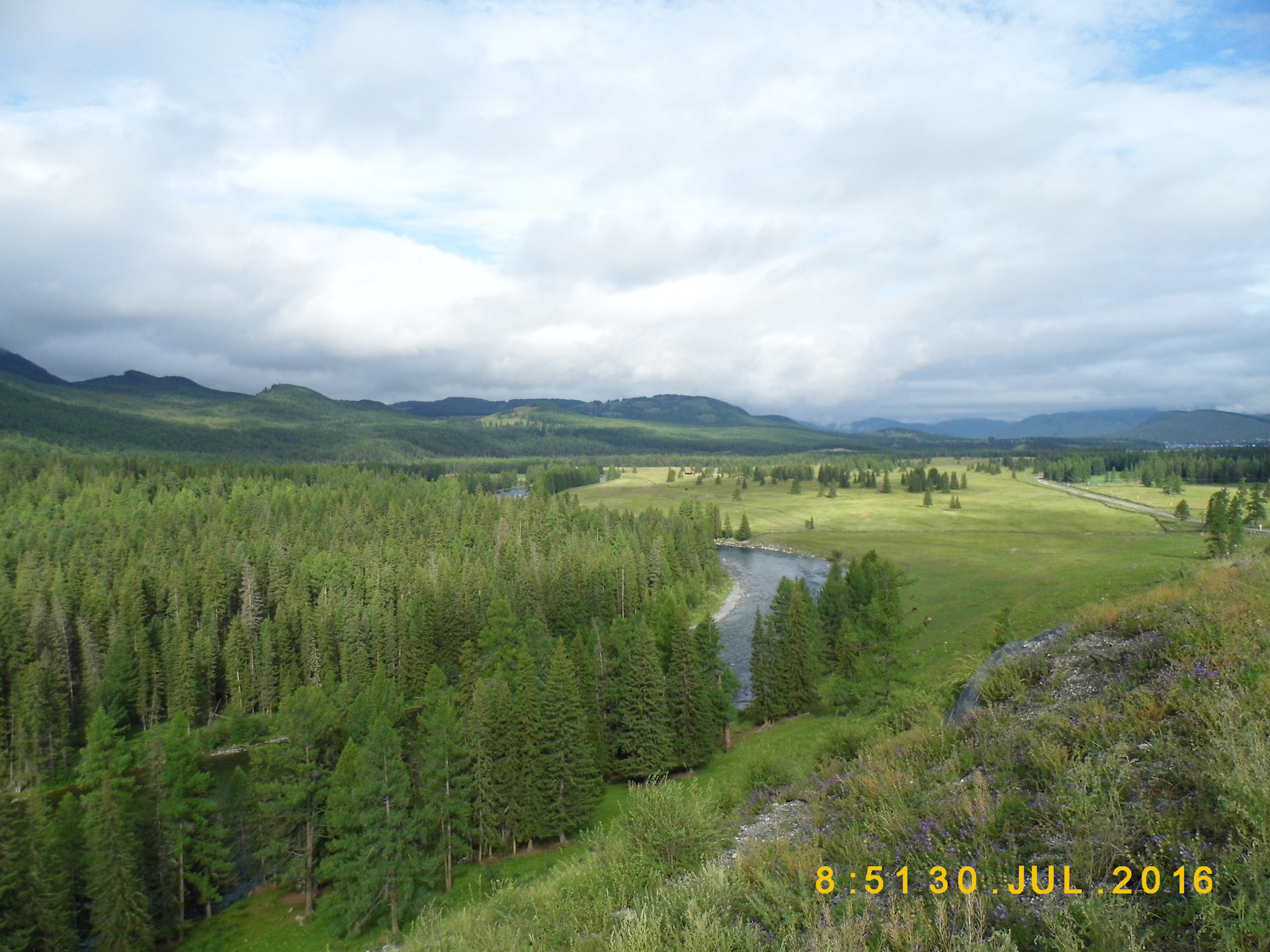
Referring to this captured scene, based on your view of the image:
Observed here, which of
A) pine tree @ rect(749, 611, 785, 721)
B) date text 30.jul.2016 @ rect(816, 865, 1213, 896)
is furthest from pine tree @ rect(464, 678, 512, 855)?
date text 30.jul.2016 @ rect(816, 865, 1213, 896)

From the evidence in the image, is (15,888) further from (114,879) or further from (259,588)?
(259,588)

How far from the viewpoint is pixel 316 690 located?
44500 millimetres

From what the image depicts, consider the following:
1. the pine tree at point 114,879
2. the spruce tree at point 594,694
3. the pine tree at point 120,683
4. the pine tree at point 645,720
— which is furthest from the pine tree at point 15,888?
the pine tree at point 120,683

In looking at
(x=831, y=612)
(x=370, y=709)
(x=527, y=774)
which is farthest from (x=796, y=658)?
(x=370, y=709)

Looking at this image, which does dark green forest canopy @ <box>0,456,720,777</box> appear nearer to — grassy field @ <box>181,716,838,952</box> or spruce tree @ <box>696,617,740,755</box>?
spruce tree @ <box>696,617,740,755</box>

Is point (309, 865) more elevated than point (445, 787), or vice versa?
point (445, 787)

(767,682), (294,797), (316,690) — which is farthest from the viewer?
(767,682)

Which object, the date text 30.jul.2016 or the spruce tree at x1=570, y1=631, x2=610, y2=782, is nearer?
the date text 30.jul.2016

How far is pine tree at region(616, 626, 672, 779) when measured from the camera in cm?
4875

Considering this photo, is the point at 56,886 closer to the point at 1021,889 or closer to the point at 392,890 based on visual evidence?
the point at 392,890

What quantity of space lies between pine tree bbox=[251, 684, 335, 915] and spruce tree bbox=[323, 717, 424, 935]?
4.02 meters

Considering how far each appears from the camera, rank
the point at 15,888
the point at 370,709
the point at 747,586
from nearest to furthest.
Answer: the point at 15,888
the point at 370,709
the point at 747,586

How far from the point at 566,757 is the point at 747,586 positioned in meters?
72.2

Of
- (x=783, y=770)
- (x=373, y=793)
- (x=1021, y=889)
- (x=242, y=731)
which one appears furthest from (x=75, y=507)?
(x=1021, y=889)
